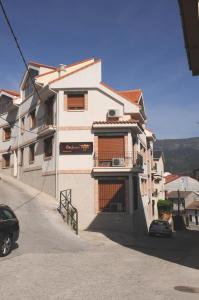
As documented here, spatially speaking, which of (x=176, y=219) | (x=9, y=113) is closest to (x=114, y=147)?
(x=9, y=113)

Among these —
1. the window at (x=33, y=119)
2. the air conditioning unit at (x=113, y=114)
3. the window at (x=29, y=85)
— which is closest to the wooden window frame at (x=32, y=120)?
the window at (x=33, y=119)

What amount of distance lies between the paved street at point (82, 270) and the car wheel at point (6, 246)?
0.22 meters

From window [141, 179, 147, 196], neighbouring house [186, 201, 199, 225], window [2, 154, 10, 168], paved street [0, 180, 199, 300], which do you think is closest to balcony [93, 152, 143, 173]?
paved street [0, 180, 199, 300]

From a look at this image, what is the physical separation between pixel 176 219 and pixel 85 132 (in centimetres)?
2384

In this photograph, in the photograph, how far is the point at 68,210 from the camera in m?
21.8

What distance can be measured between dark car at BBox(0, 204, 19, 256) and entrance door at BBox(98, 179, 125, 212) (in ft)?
38.2

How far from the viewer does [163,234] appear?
2744cm

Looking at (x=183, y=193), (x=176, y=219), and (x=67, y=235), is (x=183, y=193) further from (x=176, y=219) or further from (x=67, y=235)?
(x=67, y=235)

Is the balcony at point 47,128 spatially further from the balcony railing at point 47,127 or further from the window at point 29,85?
the window at point 29,85

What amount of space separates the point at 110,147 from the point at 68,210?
212 inches

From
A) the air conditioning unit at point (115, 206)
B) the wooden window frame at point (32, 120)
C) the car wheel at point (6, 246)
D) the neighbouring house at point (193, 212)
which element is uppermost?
the wooden window frame at point (32, 120)

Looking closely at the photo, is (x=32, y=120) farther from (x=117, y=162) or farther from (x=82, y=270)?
(x=82, y=270)

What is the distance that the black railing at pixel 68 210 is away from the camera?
2036 cm

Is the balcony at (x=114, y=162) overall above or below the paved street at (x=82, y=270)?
above
